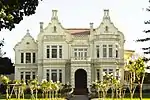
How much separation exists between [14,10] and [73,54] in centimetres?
5320

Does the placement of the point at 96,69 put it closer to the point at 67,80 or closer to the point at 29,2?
the point at 67,80

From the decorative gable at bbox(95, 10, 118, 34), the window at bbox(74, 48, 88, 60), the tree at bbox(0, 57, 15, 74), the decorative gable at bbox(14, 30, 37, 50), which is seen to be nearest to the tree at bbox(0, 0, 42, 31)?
the window at bbox(74, 48, 88, 60)

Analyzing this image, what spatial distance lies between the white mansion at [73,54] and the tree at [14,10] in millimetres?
50875

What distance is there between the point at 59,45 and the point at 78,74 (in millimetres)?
5564

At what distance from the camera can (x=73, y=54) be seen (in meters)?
70.6

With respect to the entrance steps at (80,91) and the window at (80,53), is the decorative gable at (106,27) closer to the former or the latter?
the window at (80,53)

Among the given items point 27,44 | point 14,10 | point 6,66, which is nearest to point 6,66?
point 6,66

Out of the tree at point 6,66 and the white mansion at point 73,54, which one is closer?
the white mansion at point 73,54

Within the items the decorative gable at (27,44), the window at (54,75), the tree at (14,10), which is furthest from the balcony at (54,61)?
the tree at (14,10)

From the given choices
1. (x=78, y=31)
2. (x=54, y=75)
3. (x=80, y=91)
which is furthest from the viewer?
(x=78, y=31)

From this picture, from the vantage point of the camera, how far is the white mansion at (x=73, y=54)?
6912 cm

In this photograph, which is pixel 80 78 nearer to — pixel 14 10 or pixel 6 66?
pixel 6 66

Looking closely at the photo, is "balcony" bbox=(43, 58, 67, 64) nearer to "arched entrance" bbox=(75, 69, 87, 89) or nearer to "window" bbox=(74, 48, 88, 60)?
"window" bbox=(74, 48, 88, 60)

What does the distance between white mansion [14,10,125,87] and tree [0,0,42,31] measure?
50.9m
